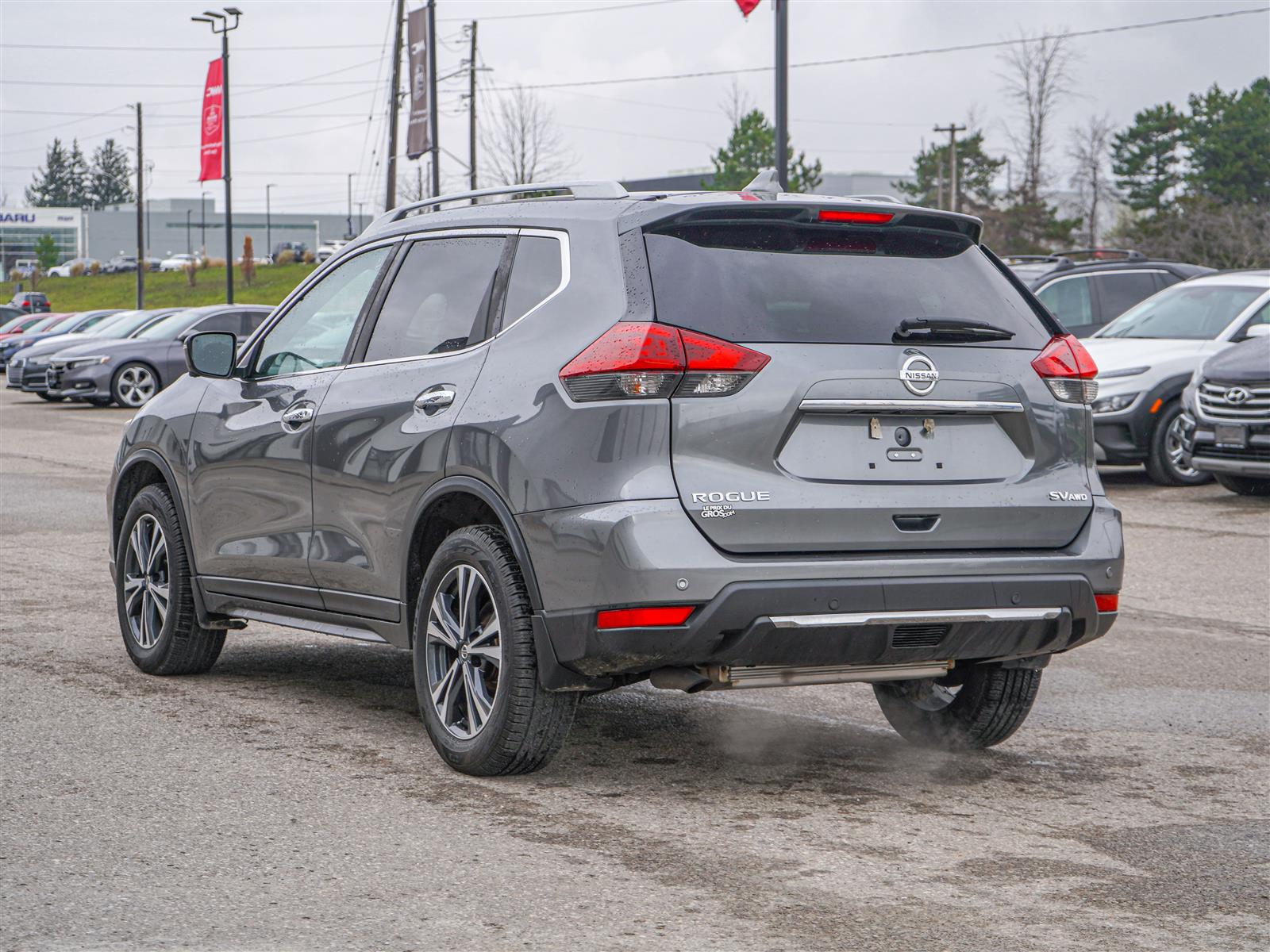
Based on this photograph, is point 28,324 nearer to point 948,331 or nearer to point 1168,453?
point 1168,453

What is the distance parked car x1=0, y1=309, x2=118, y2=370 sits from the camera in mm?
36969

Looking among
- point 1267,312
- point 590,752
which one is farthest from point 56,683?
point 1267,312

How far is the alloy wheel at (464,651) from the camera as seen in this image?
17.3ft

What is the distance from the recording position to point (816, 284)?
509cm

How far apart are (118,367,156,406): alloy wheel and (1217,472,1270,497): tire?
18243mm

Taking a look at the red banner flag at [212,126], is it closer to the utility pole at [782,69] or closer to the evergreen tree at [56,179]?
the utility pole at [782,69]

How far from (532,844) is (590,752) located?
1.23 m

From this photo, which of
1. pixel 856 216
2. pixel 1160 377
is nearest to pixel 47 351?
pixel 1160 377

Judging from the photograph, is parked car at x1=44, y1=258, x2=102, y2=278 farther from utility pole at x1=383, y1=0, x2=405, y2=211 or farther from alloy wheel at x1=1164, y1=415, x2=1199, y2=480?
alloy wheel at x1=1164, y1=415, x2=1199, y2=480

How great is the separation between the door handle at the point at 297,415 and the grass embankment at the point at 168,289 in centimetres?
7831

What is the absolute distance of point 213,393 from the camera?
6934 mm

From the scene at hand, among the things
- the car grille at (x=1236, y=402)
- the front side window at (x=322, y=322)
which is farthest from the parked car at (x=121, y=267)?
the front side window at (x=322, y=322)

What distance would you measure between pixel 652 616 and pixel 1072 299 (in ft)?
52.1

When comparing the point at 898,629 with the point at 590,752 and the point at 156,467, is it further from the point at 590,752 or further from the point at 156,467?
the point at 156,467
